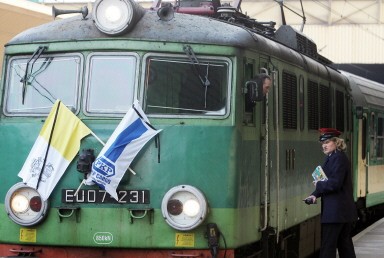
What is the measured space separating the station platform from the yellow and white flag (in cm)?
608

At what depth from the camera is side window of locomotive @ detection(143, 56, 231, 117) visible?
9344mm

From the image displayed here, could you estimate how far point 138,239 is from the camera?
912 cm

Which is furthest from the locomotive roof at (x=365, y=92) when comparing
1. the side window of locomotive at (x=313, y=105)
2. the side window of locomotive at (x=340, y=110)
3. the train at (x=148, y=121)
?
the train at (x=148, y=121)

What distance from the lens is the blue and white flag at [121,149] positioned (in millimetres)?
9094

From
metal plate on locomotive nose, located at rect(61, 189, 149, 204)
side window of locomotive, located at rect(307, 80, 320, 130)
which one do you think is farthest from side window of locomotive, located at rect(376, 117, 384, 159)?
metal plate on locomotive nose, located at rect(61, 189, 149, 204)

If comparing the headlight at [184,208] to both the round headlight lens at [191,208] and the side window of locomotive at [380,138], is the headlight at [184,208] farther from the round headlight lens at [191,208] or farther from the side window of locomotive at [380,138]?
the side window of locomotive at [380,138]

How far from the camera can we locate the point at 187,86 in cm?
941

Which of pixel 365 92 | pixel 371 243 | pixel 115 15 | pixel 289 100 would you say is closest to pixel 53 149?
pixel 115 15

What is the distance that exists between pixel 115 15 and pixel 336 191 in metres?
3.16

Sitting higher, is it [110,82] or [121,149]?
[110,82]

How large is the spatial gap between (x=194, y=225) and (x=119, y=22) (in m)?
1.95

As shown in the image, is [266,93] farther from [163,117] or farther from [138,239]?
[138,239]

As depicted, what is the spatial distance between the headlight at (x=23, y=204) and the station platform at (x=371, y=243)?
20.3ft

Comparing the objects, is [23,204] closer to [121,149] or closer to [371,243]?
[121,149]
